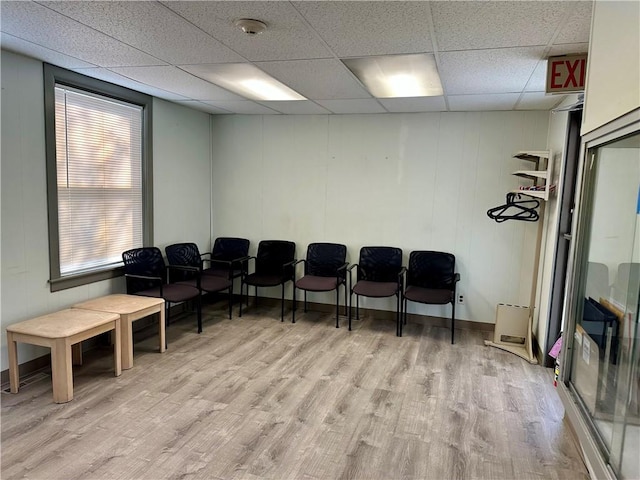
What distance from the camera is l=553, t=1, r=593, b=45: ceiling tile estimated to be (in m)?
2.01

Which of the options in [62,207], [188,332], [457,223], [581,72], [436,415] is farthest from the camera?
[457,223]

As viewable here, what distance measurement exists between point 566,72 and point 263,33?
196 cm

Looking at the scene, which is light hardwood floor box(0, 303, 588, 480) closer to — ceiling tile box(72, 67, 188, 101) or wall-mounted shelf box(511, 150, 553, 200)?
wall-mounted shelf box(511, 150, 553, 200)

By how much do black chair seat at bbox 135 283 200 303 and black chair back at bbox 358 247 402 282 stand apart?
1.89 m

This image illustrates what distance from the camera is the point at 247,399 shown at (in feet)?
10.1

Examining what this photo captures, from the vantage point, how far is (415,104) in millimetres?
4312

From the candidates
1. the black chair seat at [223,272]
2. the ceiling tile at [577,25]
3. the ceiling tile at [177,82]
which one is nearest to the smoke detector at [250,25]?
the ceiling tile at [177,82]

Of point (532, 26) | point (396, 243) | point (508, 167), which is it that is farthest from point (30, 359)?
point (508, 167)

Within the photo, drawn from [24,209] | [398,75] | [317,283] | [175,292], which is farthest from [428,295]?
[24,209]

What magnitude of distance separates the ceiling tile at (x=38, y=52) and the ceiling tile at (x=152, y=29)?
2.31 ft

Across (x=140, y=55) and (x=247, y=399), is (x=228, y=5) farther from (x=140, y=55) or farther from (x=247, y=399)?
(x=247, y=399)

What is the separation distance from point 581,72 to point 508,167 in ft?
6.15

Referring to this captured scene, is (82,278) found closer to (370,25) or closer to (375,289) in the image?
(375,289)

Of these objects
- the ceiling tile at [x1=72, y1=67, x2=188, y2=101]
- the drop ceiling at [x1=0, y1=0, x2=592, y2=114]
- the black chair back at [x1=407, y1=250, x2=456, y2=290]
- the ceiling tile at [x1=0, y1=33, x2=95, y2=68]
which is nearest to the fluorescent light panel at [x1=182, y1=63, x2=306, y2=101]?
the drop ceiling at [x1=0, y1=0, x2=592, y2=114]
